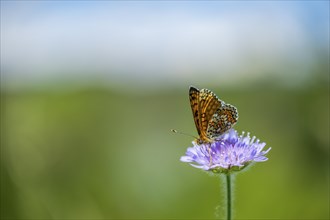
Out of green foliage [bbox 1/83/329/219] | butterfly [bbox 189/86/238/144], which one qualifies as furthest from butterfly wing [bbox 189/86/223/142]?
green foliage [bbox 1/83/329/219]

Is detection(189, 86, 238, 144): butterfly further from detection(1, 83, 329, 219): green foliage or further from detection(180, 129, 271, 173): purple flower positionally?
detection(1, 83, 329, 219): green foliage

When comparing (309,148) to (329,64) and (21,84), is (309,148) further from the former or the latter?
(21,84)

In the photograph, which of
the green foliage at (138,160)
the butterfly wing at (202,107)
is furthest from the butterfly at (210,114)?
the green foliage at (138,160)

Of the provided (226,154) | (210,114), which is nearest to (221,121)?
(210,114)

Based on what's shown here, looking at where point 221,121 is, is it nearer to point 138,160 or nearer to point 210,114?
point 210,114

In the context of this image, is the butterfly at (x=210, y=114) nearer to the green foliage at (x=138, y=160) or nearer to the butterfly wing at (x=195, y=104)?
the butterfly wing at (x=195, y=104)

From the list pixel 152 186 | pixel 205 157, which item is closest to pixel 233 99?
pixel 152 186
